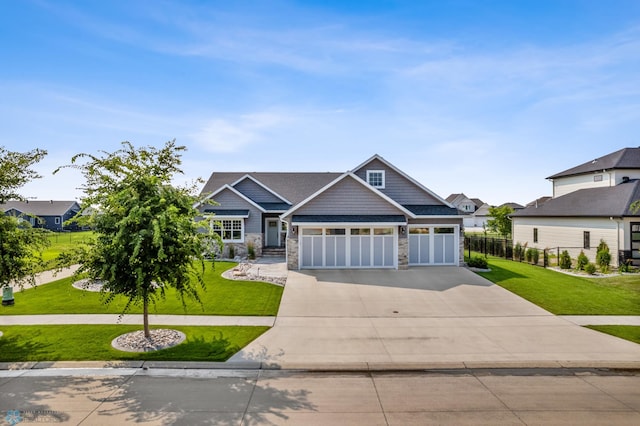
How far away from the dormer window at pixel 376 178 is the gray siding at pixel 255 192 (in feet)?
30.7

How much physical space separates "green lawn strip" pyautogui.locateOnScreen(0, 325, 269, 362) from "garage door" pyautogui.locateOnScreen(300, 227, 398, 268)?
9.50m

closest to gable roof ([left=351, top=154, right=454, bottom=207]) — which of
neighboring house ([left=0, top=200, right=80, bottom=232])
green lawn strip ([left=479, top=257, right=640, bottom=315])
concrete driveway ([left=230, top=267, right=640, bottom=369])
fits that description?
green lawn strip ([left=479, top=257, right=640, bottom=315])

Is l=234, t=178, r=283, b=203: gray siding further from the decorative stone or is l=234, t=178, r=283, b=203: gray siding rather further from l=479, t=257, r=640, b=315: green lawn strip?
the decorative stone

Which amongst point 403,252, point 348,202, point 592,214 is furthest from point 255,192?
point 592,214

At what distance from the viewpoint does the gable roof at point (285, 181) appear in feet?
103

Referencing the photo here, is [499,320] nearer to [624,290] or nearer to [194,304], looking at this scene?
[624,290]

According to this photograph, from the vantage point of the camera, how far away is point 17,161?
10625 millimetres

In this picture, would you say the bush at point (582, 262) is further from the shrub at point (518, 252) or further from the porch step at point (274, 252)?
the porch step at point (274, 252)

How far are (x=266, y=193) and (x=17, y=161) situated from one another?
62.7ft

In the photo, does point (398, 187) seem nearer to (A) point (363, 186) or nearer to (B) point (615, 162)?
(A) point (363, 186)

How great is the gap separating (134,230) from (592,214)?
28650 millimetres

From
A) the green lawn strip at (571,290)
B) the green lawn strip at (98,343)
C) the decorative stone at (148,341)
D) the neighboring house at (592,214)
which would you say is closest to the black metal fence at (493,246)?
the neighboring house at (592,214)

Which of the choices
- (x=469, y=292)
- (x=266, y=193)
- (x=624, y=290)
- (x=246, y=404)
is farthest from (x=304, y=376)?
(x=266, y=193)

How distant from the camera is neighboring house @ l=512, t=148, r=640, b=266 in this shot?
22641 millimetres
